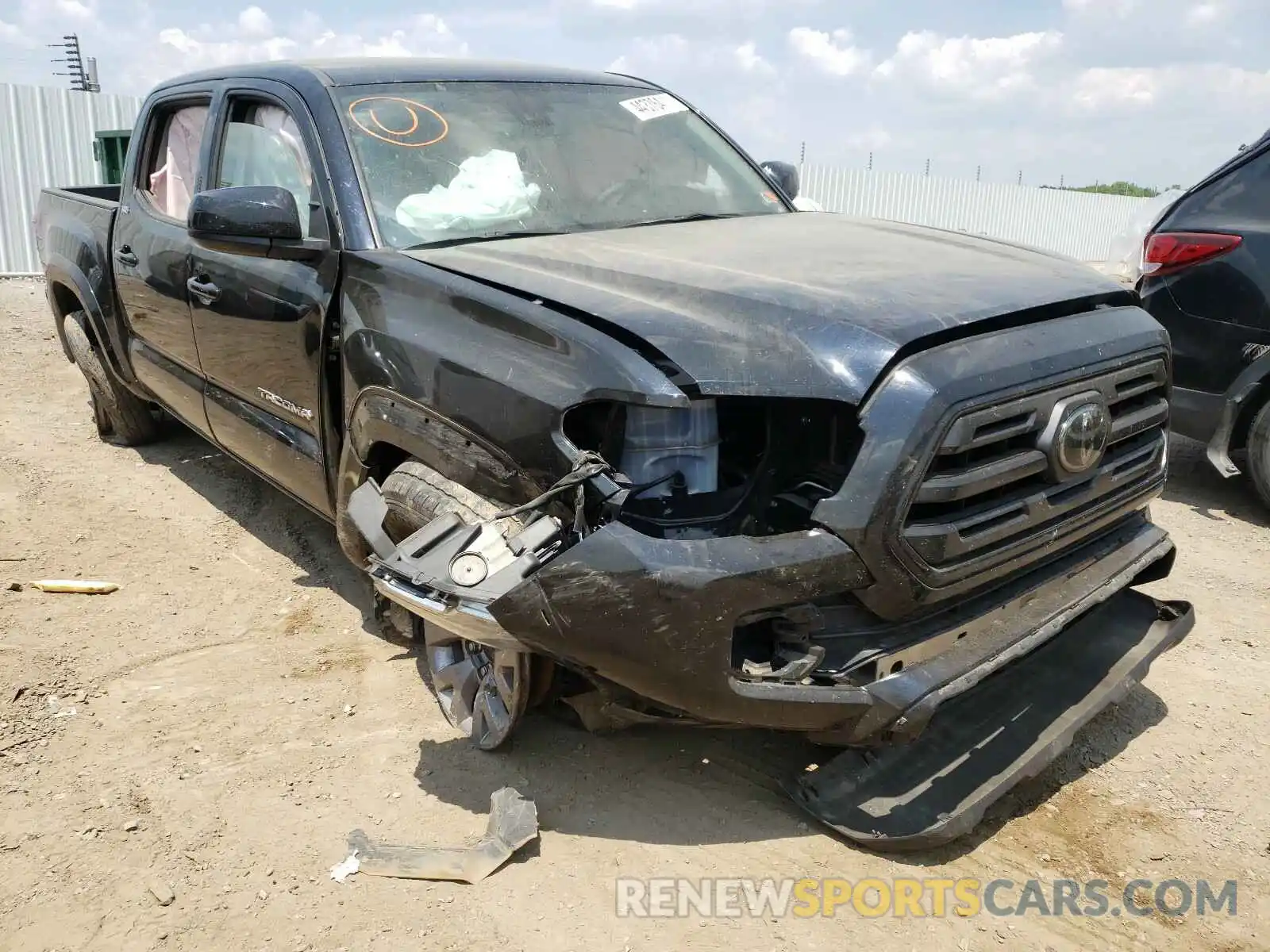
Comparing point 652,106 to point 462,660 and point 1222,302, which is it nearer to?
point 462,660

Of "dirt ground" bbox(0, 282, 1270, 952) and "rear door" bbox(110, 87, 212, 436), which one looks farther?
"rear door" bbox(110, 87, 212, 436)

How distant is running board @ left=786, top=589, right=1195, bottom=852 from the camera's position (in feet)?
8.15

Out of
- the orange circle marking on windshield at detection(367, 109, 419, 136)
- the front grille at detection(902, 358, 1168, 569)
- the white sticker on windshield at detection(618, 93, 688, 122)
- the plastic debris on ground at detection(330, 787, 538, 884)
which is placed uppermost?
the white sticker on windshield at detection(618, 93, 688, 122)

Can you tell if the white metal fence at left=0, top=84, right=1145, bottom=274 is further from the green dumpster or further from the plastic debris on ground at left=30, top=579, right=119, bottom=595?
the plastic debris on ground at left=30, top=579, right=119, bottom=595

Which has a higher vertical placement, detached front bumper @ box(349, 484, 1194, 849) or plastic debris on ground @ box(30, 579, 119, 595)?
detached front bumper @ box(349, 484, 1194, 849)

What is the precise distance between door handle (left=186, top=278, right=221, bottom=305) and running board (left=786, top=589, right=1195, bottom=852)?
2750 mm

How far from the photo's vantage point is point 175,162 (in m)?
4.64

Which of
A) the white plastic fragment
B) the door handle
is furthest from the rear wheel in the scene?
the door handle

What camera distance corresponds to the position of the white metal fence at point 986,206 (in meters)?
21.0

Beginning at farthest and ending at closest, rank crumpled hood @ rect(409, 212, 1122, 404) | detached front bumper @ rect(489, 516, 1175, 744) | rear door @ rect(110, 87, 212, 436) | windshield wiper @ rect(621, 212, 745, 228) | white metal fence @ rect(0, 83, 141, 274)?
white metal fence @ rect(0, 83, 141, 274), rear door @ rect(110, 87, 212, 436), windshield wiper @ rect(621, 212, 745, 228), crumpled hood @ rect(409, 212, 1122, 404), detached front bumper @ rect(489, 516, 1175, 744)

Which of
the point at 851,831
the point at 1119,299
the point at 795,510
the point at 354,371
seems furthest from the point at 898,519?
the point at 354,371

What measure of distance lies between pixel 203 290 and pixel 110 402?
2313mm

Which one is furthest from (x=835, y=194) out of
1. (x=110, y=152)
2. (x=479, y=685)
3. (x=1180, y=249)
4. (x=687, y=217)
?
(x=479, y=685)

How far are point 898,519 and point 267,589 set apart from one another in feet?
9.41
